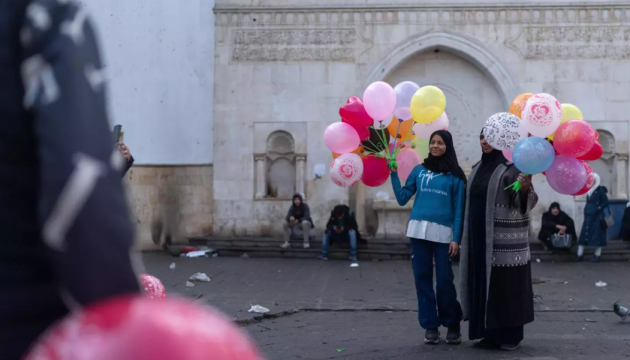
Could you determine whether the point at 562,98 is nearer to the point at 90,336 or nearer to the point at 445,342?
the point at 445,342

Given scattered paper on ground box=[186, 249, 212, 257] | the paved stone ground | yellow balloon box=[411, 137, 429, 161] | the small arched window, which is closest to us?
the paved stone ground

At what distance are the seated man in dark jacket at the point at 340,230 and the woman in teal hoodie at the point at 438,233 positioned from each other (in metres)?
7.92

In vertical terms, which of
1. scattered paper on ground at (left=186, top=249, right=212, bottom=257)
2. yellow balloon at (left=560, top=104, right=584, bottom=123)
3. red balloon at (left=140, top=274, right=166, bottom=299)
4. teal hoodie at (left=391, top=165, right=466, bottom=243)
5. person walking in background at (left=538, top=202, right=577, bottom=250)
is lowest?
scattered paper on ground at (left=186, top=249, right=212, bottom=257)

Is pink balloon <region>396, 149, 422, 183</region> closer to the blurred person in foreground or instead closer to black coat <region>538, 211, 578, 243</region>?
the blurred person in foreground

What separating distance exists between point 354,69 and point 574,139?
10.7 m

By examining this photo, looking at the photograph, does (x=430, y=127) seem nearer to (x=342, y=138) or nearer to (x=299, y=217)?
(x=342, y=138)

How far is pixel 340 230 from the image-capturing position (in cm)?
1391

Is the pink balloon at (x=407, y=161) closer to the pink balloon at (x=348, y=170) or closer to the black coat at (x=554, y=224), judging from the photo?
the pink balloon at (x=348, y=170)

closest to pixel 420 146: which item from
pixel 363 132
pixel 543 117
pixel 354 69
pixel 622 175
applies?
pixel 363 132

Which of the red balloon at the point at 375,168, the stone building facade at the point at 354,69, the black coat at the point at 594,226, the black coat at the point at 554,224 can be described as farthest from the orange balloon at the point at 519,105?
the stone building facade at the point at 354,69

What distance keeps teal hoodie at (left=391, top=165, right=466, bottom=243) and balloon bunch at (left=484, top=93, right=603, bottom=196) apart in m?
0.50

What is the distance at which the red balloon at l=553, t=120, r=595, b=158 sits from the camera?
16.9 feet

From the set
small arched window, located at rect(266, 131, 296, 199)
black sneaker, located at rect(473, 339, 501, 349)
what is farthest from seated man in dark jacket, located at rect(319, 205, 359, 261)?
black sneaker, located at rect(473, 339, 501, 349)

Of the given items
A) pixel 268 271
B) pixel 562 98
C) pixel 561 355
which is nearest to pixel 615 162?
pixel 562 98
